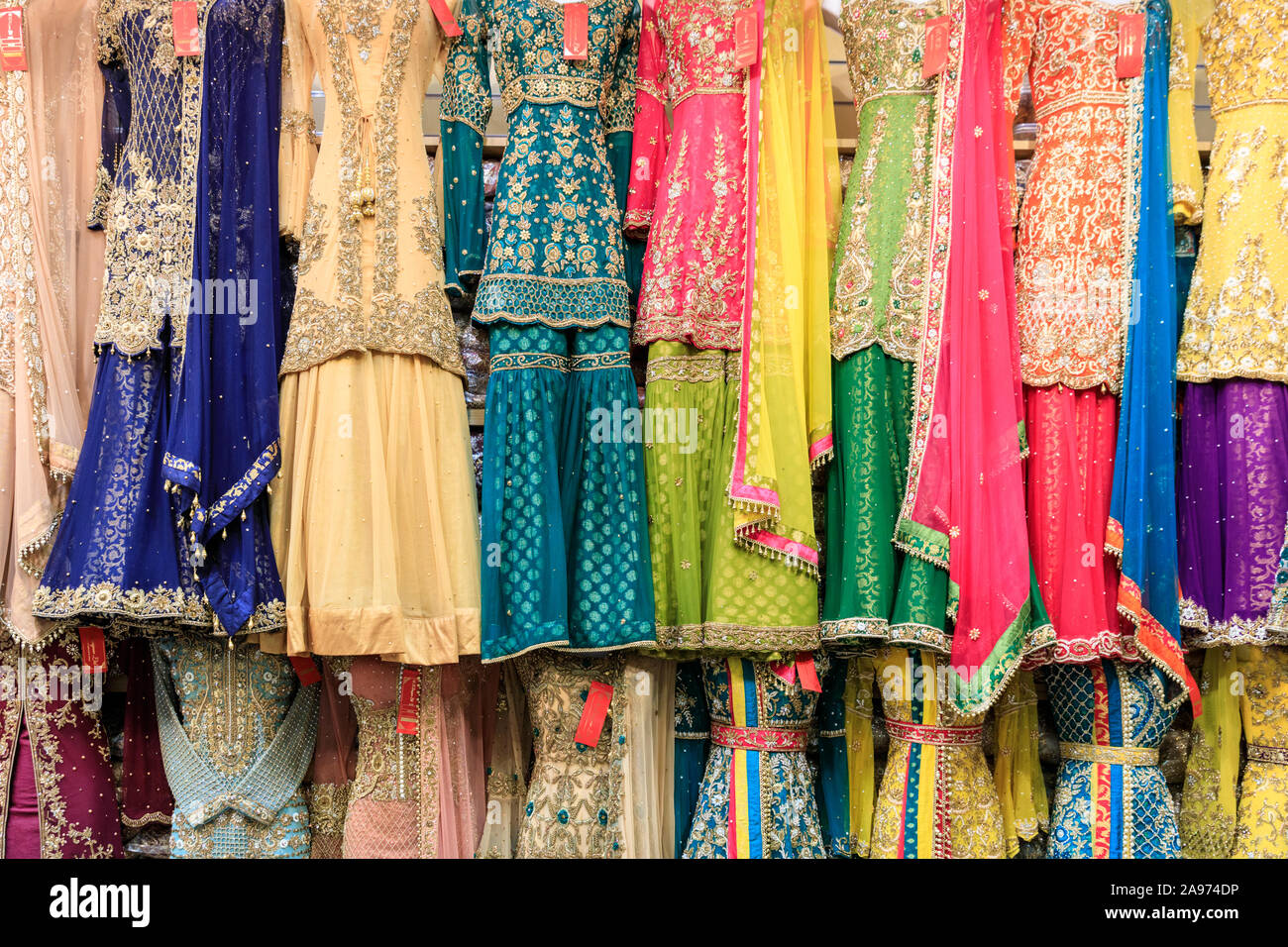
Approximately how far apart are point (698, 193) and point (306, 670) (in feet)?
4.45

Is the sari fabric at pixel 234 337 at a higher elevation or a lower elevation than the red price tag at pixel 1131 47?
lower

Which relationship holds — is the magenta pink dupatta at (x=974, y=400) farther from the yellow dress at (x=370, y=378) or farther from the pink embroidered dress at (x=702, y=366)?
the yellow dress at (x=370, y=378)

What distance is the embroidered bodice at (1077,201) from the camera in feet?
7.79

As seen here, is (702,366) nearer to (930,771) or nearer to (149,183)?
(930,771)

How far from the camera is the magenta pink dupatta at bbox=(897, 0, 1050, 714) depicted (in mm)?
2240

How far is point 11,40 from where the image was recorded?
92.4 inches

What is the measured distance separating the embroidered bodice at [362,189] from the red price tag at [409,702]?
26.4 inches

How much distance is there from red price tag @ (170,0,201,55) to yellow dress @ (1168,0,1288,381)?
2.12 meters

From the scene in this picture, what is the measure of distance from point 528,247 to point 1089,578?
1.37 meters

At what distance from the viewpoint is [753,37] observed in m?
2.43

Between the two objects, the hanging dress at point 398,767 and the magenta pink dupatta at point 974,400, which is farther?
the hanging dress at point 398,767

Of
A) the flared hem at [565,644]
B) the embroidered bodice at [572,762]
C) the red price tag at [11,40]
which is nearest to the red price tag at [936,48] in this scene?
the flared hem at [565,644]

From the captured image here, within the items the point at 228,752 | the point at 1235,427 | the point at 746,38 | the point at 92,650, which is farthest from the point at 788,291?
the point at 92,650
